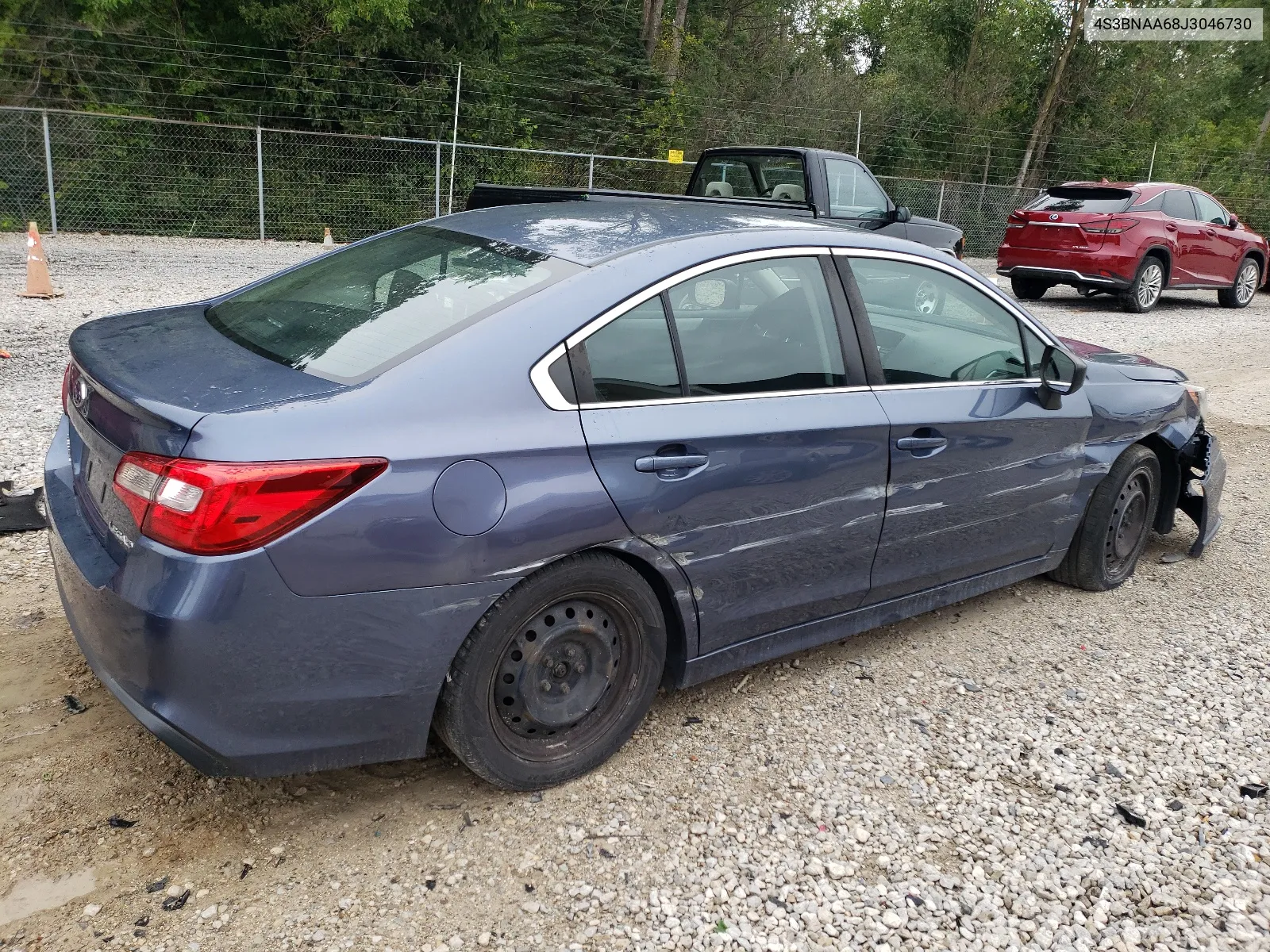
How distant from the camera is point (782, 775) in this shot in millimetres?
3119

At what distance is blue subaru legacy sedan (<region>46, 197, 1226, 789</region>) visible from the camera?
2.34m

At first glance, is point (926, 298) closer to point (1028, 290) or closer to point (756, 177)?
point (756, 177)

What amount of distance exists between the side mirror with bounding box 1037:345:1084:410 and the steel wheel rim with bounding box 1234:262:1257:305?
14424 mm

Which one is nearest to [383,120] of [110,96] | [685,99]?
[110,96]

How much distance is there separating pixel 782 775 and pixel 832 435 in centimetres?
108

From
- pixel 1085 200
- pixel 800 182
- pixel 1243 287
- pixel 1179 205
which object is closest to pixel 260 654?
pixel 800 182

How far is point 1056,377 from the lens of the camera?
4.10 m

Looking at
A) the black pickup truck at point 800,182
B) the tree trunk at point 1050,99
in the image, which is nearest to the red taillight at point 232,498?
the black pickup truck at point 800,182

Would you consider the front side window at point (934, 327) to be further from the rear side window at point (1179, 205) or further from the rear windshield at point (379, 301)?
the rear side window at point (1179, 205)

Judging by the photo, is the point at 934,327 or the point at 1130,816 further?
the point at 934,327

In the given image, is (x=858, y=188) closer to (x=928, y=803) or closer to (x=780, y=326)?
(x=780, y=326)

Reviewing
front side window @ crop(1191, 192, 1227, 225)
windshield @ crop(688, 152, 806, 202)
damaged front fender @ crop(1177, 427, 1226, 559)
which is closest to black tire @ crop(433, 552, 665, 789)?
damaged front fender @ crop(1177, 427, 1226, 559)

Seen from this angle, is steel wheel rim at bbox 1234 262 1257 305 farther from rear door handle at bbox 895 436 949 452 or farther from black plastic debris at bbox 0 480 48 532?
black plastic debris at bbox 0 480 48 532

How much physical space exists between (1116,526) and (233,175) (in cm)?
1625
